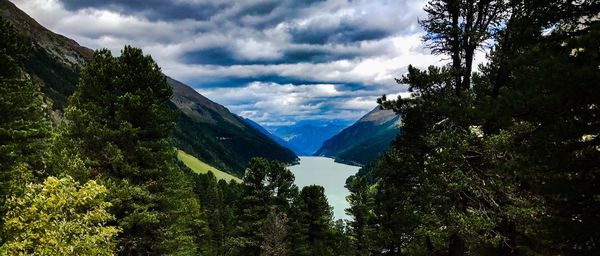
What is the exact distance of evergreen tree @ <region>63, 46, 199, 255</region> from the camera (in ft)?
73.0

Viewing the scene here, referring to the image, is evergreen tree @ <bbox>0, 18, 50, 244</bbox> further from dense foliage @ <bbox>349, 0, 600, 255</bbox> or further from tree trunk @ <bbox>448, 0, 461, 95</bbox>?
tree trunk @ <bbox>448, 0, 461, 95</bbox>

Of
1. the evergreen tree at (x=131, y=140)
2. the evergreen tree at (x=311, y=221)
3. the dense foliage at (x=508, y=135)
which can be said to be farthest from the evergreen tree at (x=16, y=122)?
the evergreen tree at (x=311, y=221)

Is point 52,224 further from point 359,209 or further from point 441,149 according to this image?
point 359,209

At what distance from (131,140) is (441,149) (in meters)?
15.9

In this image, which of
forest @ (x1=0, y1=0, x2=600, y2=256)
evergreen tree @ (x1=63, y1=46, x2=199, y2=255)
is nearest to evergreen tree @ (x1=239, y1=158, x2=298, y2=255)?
forest @ (x1=0, y1=0, x2=600, y2=256)

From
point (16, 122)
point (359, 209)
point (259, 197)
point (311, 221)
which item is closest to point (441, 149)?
point (16, 122)

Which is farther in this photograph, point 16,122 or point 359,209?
point 359,209

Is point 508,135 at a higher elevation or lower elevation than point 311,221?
higher

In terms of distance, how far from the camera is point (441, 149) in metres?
18.0

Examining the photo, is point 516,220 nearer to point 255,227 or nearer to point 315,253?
point 255,227

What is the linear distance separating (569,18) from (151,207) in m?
22.1

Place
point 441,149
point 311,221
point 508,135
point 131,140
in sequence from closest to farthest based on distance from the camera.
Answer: point 508,135 → point 441,149 → point 131,140 → point 311,221

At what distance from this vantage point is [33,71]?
199500 millimetres

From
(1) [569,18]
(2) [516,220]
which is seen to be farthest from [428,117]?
(1) [569,18]
